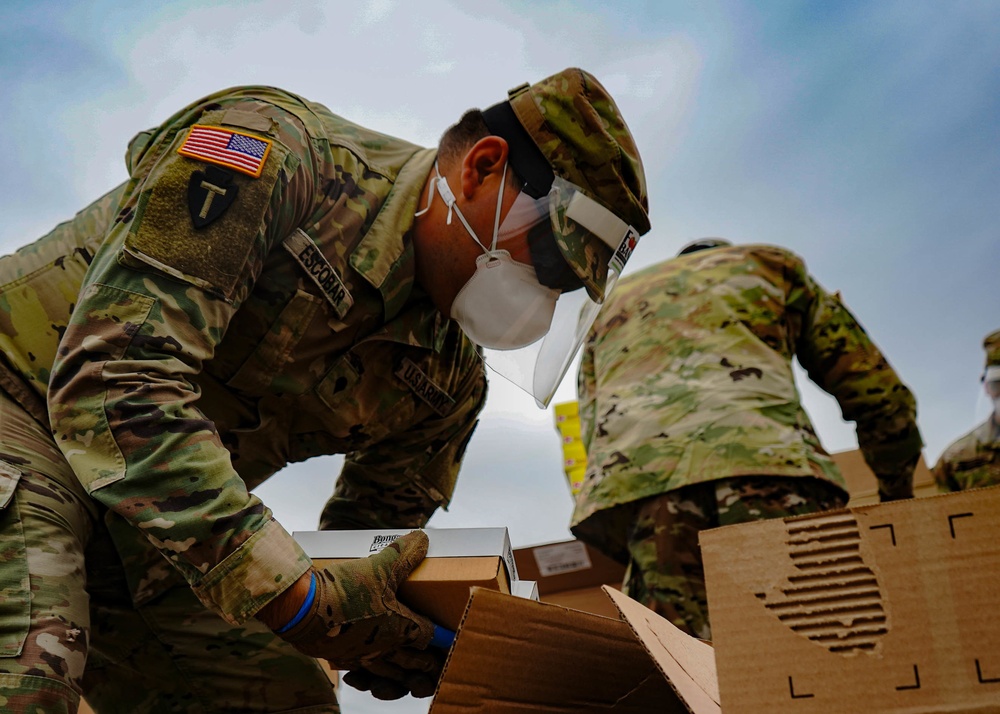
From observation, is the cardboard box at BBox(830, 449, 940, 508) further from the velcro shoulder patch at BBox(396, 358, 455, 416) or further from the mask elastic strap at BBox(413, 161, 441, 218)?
the mask elastic strap at BBox(413, 161, 441, 218)

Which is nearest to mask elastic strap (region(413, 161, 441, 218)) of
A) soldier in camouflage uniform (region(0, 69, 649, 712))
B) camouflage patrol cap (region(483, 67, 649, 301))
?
soldier in camouflage uniform (region(0, 69, 649, 712))

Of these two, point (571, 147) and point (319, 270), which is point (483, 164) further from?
point (319, 270)

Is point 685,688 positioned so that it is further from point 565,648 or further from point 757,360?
point 757,360

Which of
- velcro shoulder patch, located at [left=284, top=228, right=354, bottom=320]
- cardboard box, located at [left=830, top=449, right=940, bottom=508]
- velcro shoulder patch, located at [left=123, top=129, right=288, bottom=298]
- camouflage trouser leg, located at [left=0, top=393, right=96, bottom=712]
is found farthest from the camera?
cardboard box, located at [left=830, top=449, right=940, bottom=508]

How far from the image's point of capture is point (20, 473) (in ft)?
3.52

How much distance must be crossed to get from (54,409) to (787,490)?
1441 millimetres

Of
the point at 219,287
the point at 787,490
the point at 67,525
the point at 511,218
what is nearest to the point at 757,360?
the point at 787,490

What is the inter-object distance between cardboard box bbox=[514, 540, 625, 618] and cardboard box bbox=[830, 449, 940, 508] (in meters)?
0.77

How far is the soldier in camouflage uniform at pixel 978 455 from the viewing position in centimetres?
268

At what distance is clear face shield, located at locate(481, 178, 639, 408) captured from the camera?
4.86 feet

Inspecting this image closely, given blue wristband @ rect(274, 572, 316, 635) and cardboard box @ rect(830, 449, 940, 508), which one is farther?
cardboard box @ rect(830, 449, 940, 508)

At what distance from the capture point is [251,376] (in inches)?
52.2

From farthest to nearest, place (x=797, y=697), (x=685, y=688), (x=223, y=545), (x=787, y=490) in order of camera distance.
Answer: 1. (x=787, y=490)
2. (x=223, y=545)
3. (x=685, y=688)
4. (x=797, y=697)

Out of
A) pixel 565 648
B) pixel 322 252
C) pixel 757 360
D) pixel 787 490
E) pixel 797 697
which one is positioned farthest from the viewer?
pixel 757 360
